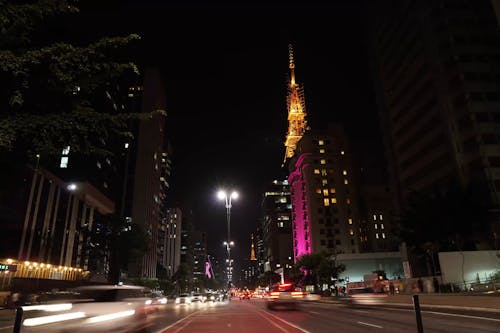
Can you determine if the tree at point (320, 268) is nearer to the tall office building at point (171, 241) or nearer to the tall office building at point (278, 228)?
the tall office building at point (278, 228)

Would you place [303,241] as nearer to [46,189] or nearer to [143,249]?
[143,249]

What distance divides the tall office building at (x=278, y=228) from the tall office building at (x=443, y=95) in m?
102

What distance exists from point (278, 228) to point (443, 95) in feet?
426

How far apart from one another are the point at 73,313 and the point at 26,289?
47.7 metres

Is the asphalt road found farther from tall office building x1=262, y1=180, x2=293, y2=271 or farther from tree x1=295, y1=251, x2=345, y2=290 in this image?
tall office building x1=262, y1=180, x2=293, y2=271

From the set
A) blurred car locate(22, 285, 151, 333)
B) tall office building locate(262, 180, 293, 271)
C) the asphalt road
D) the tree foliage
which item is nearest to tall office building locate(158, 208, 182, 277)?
tall office building locate(262, 180, 293, 271)

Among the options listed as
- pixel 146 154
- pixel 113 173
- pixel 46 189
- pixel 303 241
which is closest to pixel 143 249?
pixel 46 189

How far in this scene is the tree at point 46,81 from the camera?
6391mm

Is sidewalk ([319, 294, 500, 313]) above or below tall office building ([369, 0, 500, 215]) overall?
below

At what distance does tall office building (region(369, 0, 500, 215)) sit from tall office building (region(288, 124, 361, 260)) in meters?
48.5

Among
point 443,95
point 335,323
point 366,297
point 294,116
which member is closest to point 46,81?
point 335,323

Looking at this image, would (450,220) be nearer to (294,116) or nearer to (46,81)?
(46,81)

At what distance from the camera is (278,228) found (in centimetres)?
18012

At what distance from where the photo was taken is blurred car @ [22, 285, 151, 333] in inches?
359
